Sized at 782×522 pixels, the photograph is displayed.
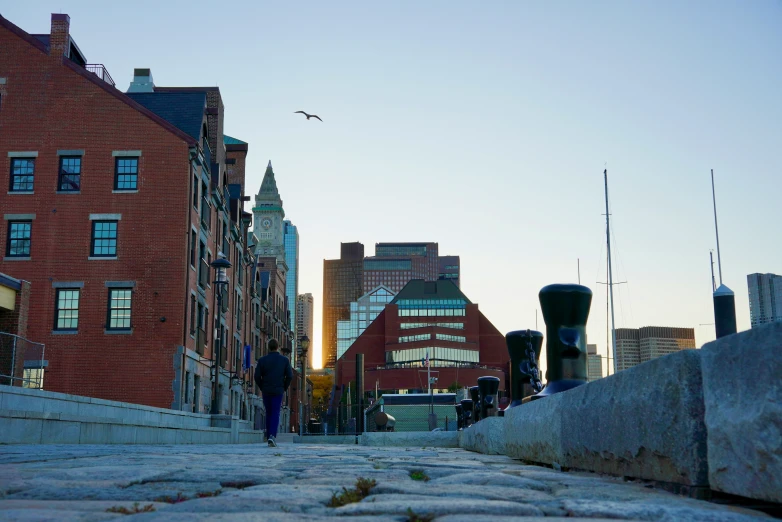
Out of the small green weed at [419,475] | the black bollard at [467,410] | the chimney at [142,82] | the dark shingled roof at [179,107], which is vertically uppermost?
the chimney at [142,82]

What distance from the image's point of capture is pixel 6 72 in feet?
103

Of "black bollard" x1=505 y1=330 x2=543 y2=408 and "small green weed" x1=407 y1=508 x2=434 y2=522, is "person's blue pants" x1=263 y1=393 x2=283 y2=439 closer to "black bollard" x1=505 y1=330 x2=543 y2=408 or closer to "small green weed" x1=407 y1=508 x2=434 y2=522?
"black bollard" x1=505 y1=330 x2=543 y2=408

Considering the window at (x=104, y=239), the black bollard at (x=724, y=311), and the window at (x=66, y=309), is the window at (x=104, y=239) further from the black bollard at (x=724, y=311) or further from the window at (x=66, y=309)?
the black bollard at (x=724, y=311)

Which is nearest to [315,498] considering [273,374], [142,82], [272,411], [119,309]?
[273,374]

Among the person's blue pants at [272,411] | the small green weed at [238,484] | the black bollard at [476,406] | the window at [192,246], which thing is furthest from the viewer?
the window at [192,246]

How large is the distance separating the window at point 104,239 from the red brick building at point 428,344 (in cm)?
9012

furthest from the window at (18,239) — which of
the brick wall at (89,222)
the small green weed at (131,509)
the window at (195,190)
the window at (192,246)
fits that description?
the small green weed at (131,509)

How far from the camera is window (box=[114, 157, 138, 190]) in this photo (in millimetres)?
31594

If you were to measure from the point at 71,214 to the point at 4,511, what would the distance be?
99.2ft

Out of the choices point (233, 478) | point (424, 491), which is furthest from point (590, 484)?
point (233, 478)

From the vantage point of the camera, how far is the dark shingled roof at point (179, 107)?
34031 millimetres

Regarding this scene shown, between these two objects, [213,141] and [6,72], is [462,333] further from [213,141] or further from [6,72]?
[6,72]

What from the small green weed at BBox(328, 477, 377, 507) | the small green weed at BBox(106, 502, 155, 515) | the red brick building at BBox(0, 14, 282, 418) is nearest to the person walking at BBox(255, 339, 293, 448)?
the small green weed at BBox(328, 477, 377, 507)

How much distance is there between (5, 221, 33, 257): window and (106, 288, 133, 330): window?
3.64m
